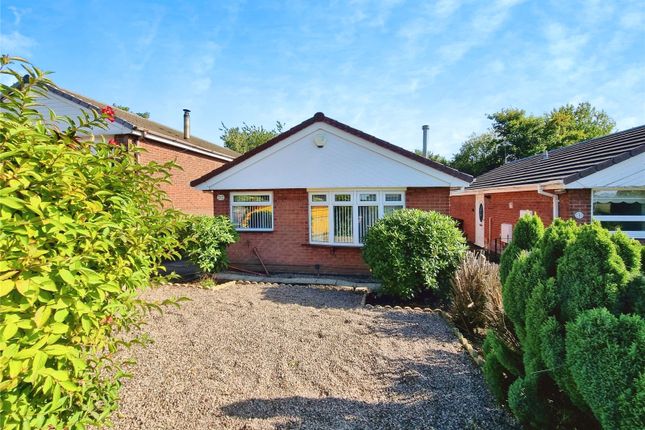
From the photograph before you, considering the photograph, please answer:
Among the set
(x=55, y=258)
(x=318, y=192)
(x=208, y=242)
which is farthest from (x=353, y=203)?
(x=55, y=258)

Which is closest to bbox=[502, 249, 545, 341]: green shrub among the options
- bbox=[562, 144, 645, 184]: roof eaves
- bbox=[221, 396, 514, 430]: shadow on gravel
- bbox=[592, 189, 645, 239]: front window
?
bbox=[221, 396, 514, 430]: shadow on gravel

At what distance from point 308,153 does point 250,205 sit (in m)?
2.64

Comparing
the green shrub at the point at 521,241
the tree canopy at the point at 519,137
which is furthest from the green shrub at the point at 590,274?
the tree canopy at the point at 519,137

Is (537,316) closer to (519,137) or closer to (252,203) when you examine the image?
(252,203)

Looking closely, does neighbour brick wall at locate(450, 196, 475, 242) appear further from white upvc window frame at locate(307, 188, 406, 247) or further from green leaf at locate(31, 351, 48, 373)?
green leaf at locate(31, 351, 48, 373)

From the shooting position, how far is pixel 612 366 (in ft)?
5.68

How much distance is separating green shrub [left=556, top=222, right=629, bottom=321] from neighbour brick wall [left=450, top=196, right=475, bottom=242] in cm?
1638

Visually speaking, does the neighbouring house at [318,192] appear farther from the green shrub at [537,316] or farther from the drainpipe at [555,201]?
the green shrub at [537,316]

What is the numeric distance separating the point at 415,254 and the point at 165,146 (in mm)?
12006

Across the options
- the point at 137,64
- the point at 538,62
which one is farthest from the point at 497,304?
the point at 137,64

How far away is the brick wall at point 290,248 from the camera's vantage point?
10.4 metres

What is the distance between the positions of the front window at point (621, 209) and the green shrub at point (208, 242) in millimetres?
10174

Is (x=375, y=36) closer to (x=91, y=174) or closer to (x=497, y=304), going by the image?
(x=497, y=304)

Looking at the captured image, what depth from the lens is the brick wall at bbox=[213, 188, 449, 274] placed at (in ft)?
34.1
